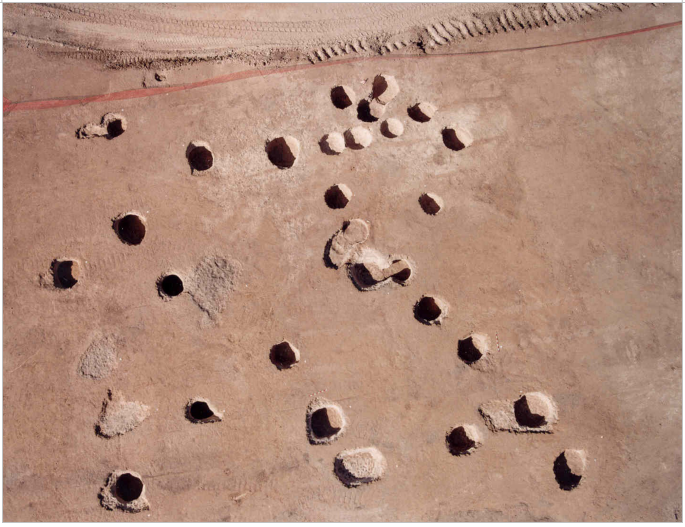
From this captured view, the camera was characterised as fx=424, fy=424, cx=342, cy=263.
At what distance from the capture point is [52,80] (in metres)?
6.50

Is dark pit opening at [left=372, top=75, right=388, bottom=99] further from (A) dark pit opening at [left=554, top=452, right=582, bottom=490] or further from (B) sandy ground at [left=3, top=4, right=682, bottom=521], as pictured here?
(A) dark pit opening at [left=554, top=452, right=582, bottom=490]

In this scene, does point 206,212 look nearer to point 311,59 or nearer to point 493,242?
point 311,59

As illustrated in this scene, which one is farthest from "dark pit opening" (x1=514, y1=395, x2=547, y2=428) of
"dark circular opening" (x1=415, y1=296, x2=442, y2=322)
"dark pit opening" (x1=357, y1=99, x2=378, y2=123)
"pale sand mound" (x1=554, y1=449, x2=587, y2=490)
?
"dark pit opening" (x1=357, y1=99, x2=378, y2=123)

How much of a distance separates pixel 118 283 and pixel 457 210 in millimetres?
5034

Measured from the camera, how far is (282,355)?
20.0ft

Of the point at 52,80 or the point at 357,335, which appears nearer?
the point at 357,335

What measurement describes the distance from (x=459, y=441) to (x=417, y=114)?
15.7ft

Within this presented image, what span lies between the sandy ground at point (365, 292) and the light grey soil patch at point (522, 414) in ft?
0.34

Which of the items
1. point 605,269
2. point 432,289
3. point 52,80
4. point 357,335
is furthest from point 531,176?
point 52,80

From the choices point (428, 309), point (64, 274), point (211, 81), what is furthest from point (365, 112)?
point (64, 274)

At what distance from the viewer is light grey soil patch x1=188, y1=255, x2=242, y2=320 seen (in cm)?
611

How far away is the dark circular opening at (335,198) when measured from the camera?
620 centimetres

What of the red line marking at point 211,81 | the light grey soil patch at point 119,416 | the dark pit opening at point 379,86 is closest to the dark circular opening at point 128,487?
the light grey soil patch at point 119,416

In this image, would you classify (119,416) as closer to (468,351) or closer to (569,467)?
(468,351)
